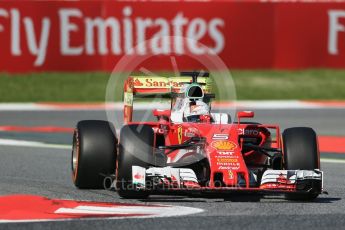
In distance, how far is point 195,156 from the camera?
11742mm

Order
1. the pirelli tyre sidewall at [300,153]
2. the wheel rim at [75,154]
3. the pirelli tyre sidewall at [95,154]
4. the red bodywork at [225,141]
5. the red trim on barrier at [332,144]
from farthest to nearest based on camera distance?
the red trim on barrier at [332,144]
the wheel rim at [75,154]
the pirelli tyre sidewall at [95,154]
the pirelli tyre sidewall at [300,153]
the red bodywork at [225,141]

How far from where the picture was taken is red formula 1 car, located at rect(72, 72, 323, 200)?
11125mm

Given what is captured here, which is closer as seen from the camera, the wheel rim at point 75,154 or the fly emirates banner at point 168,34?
the wheel rim at point 75,154

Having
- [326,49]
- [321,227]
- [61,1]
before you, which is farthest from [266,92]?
[321,227]

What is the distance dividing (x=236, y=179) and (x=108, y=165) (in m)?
1.53

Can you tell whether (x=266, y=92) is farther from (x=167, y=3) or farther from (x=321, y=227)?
(x=321, y=227)

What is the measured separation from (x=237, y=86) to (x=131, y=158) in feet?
49.5

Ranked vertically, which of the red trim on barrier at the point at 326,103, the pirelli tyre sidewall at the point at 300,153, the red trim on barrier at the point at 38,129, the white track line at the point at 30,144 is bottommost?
the white track line at the point at 30,144

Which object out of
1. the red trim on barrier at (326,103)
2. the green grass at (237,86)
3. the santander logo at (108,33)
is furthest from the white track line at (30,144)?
the red trim on barrier at (326,103)

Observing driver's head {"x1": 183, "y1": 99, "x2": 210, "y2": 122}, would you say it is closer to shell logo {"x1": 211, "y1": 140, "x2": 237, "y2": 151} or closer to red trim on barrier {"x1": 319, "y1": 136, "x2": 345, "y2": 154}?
shell logo {"x1": 211, "y1": 140, "x2": 237, "y2": 151}

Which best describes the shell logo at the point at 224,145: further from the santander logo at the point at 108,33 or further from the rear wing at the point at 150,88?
the santander logo at the point at 108,33

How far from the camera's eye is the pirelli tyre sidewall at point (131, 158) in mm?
11172

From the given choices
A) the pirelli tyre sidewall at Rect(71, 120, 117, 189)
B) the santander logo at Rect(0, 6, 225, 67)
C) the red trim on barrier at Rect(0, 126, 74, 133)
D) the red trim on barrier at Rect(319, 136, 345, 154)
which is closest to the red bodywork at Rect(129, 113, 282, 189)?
the pirelli tyre sidewall at Rect(71, 120, 117, 189)

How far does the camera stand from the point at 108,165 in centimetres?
1196
